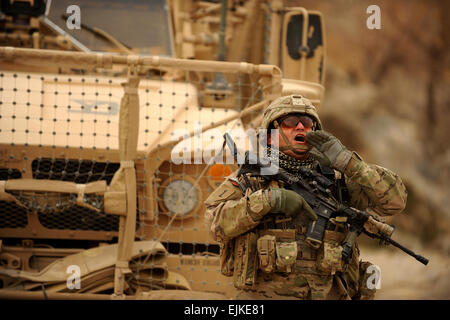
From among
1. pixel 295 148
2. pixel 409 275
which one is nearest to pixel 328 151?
pixel 295 148

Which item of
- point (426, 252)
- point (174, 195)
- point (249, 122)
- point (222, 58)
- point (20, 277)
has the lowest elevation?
point (426, 252)

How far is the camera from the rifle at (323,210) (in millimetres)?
3184

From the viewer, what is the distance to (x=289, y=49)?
6.09 m

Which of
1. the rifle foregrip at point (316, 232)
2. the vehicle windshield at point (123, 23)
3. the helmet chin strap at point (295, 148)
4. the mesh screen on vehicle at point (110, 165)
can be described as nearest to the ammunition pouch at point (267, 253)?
the rifle foregrip at point (316, 232)

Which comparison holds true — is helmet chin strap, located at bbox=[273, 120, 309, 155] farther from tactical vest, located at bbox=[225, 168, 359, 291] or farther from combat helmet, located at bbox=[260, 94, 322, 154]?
tactical vest, located at bbox=[225, 168, 359, 291]

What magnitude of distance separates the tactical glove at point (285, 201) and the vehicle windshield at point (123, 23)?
376 centimetres

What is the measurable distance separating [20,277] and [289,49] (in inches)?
112

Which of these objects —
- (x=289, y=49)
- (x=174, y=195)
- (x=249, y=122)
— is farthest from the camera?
(x=289, y=49)

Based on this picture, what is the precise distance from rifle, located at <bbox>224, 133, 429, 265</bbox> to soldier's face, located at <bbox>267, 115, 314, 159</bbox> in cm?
9

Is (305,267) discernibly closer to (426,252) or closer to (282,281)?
(282,281)

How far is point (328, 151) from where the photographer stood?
3.10 meters

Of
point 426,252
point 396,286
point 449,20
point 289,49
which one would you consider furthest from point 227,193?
point 449,20

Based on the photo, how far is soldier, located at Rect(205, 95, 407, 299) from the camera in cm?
310

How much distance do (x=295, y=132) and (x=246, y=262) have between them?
62 cm
